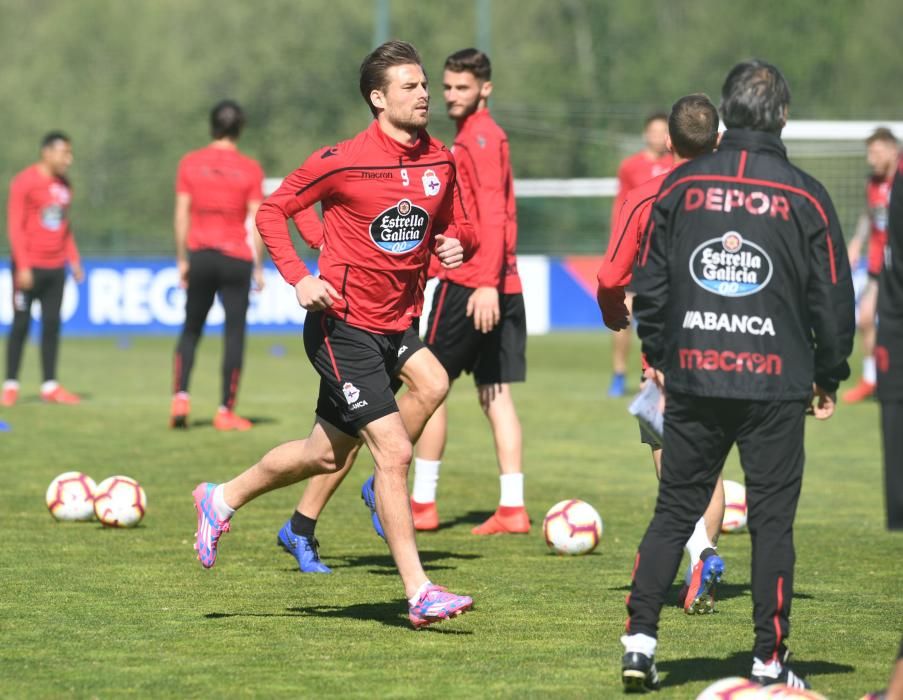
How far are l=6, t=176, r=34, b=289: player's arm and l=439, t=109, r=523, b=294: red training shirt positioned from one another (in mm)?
7800

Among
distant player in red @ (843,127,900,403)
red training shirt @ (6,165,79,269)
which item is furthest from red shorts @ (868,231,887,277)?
red training shirt @ (6,165,79,269)

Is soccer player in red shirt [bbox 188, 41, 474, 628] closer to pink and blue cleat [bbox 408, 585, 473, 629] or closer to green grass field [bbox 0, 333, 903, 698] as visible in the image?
pink and blue cleat [bbox 408, 585, 473, 629]

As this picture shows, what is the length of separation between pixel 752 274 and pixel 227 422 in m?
8.89

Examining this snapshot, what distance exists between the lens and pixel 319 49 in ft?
170

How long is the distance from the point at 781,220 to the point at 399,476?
78.9 inches

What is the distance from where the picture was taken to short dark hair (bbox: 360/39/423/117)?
21.5 ft

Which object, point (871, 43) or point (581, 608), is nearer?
point (581, 608)

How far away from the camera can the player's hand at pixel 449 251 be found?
6699 millimetres

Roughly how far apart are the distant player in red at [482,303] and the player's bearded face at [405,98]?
2.04m

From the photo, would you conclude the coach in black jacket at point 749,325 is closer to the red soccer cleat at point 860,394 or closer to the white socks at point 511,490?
the white socks at point 511,490

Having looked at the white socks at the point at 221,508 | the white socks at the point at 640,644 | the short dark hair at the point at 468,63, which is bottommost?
the white socks at the point at 640,644

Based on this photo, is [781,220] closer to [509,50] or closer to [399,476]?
[399,476]

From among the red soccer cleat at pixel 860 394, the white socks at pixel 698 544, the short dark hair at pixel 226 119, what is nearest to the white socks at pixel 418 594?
the white socks at pixel 698 544

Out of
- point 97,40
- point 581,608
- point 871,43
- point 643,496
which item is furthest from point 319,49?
point 581,608
